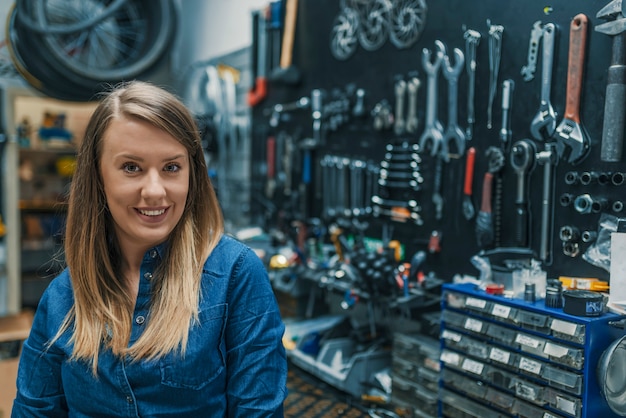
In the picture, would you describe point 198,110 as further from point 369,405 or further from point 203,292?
point 203,292

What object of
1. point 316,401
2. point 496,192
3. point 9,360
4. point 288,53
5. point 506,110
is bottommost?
point 9,360

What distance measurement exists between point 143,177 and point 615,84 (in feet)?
3.68

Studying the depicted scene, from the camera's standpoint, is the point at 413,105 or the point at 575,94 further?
the point at 413,105

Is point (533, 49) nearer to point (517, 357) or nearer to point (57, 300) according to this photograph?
point (517, 357)

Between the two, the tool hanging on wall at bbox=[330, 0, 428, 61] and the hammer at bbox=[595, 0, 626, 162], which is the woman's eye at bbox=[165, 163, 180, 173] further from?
the tool hanging on wall at bbox=[330, 0, 428, 61]

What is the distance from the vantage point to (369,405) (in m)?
1.93

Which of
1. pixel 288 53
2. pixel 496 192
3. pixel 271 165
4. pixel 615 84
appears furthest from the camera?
pixel 271 165

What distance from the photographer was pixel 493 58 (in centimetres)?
176

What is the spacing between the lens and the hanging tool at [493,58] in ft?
5.69

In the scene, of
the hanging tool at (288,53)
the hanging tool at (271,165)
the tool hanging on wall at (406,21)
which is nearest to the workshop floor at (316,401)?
the hanging tool at (271,165)

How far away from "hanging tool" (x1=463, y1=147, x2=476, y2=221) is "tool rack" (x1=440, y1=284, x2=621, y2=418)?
30cm

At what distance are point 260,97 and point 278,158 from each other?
378 millimetres

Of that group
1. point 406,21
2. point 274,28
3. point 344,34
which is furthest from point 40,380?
point 274,28

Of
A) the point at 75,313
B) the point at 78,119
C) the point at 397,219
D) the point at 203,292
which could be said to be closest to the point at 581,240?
the point at 397,219
